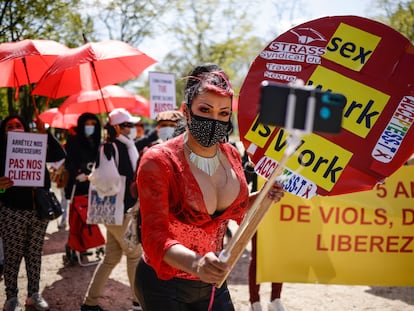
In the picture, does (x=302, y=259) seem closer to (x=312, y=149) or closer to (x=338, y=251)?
(x=338, y=251)

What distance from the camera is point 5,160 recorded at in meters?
4.11

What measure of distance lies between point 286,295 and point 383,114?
3398 millimetres

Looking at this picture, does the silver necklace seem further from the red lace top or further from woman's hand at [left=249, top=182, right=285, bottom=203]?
woman's hand at [left=249, top=182, right=285, bottom=203]

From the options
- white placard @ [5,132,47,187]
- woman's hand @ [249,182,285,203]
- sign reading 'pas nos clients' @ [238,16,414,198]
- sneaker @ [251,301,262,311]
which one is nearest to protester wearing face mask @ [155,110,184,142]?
white placard @ [5,132,47,187]

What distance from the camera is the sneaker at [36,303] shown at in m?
4.38

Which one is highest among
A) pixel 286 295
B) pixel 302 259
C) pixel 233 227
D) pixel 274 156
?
pixel 274 156

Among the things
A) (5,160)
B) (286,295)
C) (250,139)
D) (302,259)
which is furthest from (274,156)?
(286,295)

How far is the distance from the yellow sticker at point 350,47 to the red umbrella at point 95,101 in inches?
177

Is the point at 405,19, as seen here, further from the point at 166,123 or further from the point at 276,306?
the point at 276,306

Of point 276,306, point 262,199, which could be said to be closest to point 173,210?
point 262,199

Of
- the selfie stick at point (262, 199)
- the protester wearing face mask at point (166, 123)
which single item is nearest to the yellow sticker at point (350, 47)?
the selfie stick at point (262, 199)

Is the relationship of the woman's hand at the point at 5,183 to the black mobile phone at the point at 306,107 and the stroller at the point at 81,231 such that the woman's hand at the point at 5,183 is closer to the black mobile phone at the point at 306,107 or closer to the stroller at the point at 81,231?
the stroller at the point at 81,231

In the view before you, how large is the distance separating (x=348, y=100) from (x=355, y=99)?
0.12 ft

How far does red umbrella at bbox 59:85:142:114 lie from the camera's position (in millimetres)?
6832
